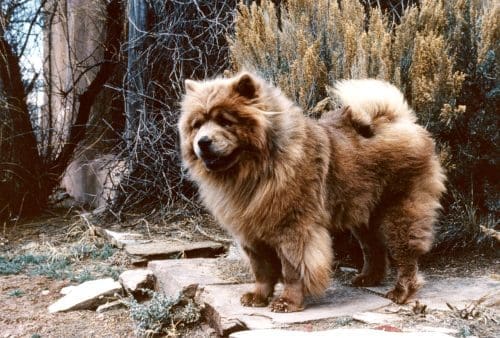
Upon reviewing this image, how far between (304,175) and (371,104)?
0.85 metres

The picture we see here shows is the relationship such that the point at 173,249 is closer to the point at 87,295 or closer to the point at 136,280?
the point at 136,280

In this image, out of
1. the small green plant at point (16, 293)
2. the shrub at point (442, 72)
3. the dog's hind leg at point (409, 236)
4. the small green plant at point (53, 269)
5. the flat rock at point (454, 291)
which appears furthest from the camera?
the small green plant at point (53, 269)

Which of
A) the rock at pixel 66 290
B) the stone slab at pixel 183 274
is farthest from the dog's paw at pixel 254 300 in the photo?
the rock at pixel 66 290

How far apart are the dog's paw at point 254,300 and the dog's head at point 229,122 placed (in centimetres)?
91

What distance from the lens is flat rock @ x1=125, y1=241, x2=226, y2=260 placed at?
243 inches

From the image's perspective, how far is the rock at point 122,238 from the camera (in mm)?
6566

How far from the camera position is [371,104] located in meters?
4.60

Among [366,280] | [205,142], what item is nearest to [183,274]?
[366,280]

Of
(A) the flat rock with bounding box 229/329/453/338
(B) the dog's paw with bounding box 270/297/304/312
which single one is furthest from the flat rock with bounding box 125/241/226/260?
(A) the flat rock with bounding box 229/329/453/338

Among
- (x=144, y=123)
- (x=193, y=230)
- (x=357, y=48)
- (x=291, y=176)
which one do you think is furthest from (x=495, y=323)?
(x=144, y=123)

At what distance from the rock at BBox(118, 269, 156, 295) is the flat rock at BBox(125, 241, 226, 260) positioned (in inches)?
23.3

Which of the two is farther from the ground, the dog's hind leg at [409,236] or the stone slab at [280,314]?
the dog's hind leg at [409,236]

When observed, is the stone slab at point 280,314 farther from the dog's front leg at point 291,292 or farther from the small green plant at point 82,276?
the small green plant at point 82,276

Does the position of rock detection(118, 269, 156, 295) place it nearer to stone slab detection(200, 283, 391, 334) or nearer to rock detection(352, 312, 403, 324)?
stone slab detection(200, 283, 391, 334)
